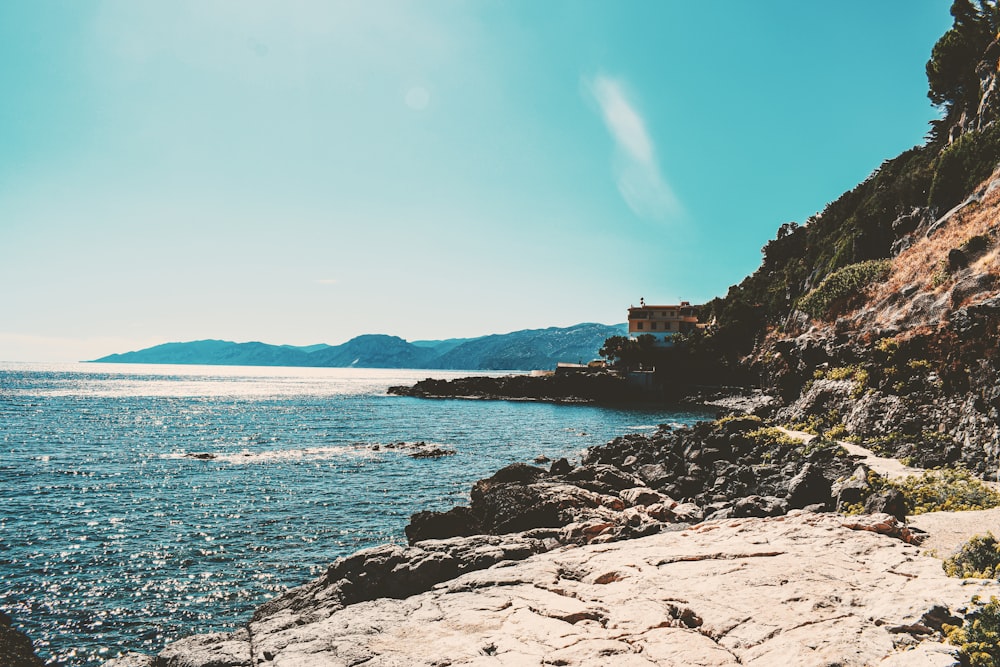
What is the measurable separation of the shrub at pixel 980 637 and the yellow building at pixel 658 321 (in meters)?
117

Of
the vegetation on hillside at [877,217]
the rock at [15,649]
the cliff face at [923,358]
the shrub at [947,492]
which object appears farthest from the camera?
the vegetation on hillside at [877,217]

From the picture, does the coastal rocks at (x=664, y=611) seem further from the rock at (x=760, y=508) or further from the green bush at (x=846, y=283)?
the green bush at (x=846, y=283)

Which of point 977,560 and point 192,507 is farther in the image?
point 192,507

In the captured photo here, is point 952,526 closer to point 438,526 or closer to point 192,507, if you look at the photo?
point 438,526

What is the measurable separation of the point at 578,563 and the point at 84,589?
1768cm

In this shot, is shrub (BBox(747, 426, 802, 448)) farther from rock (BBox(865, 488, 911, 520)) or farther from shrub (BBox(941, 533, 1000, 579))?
shrub (BBox(941, 533, 1000, 579))

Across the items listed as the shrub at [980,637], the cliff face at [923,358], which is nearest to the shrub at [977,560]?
the shrub at [980,637]

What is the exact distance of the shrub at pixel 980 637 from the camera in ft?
22.2

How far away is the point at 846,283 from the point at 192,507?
5267 cm

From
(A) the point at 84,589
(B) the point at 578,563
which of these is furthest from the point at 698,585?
(A) the point at 84,589

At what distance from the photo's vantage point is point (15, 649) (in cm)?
1452

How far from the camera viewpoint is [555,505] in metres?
22.1

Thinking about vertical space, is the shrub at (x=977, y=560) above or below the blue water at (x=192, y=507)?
above

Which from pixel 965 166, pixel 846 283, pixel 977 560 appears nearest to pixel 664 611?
pixel 977 560
